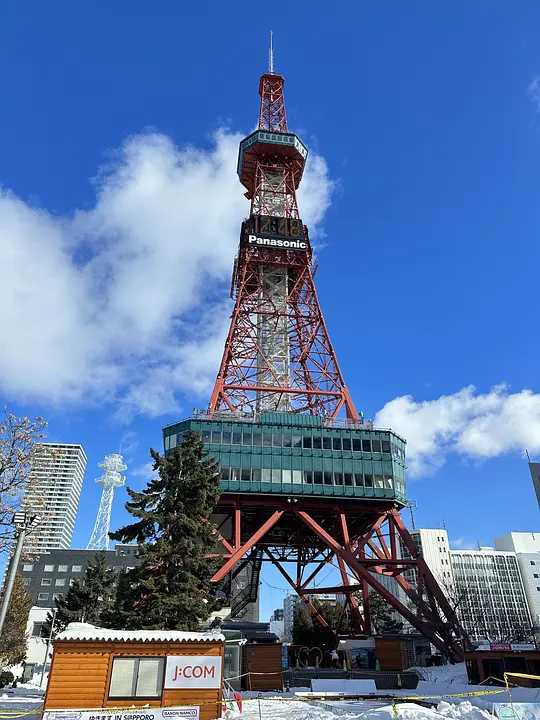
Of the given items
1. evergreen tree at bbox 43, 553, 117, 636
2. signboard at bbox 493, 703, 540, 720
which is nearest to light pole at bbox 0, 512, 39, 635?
signboard at bbox 493, 703, 540, 720

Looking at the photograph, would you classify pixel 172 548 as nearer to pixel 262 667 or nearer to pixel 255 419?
pixel 262 667

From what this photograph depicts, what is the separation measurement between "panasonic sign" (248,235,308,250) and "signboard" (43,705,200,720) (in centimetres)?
5769

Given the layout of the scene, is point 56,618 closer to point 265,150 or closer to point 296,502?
point 296,502

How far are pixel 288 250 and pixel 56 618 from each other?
46.7 m

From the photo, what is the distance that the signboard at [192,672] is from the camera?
15125 mm

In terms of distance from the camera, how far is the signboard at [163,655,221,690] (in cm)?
1512

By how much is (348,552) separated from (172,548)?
889 inches

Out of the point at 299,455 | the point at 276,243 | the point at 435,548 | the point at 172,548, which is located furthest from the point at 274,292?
the point at 435,548

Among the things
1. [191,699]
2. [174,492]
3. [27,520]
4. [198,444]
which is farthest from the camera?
[198,444]

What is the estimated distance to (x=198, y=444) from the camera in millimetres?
33031

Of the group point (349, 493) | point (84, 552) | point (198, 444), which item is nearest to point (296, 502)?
point (349, 493)

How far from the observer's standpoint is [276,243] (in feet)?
222

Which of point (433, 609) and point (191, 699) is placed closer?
point (191, 699)

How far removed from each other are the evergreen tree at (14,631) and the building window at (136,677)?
29215 mm
